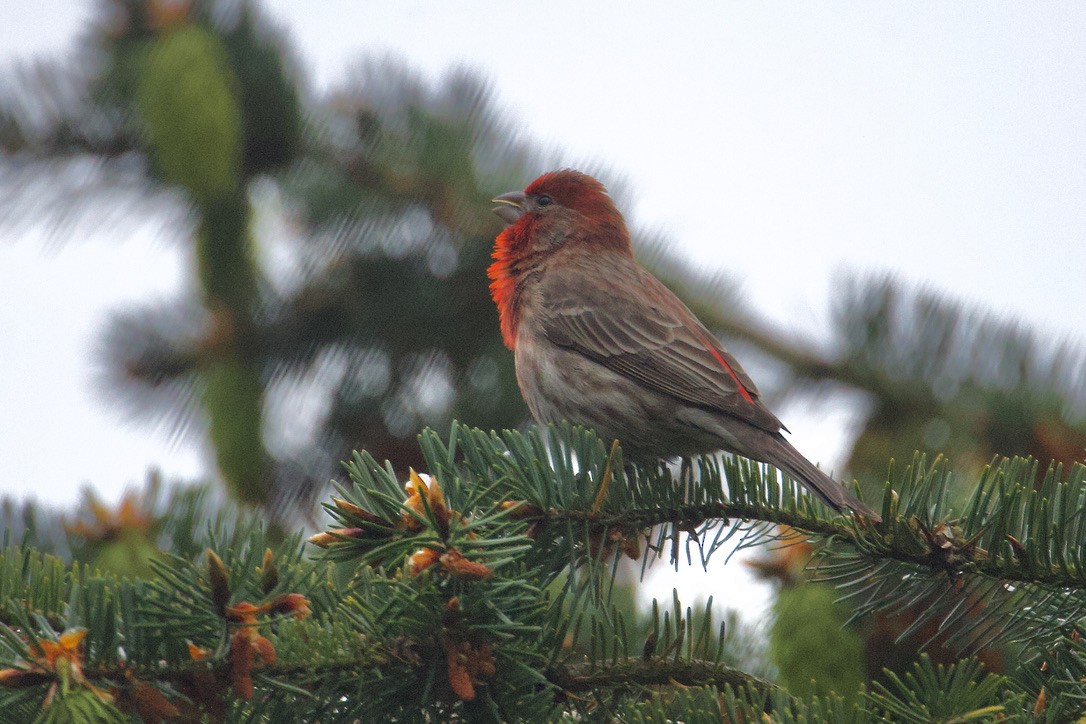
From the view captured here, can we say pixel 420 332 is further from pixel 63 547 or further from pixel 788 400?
pixel 63 547

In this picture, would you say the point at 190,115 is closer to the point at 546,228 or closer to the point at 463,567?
the point at 546,228

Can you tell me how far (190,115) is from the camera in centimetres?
390

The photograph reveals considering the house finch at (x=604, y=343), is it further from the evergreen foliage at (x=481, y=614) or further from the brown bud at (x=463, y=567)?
the brown bud at (x=463, y=567)

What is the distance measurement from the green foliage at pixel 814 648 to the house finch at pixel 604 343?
0.92 meters

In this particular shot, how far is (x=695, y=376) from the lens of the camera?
3977mm

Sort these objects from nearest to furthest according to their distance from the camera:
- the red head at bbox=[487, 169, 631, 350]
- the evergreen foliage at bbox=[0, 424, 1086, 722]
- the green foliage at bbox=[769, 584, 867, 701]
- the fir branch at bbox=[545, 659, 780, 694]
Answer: the evergreen foliage at bbox=[0, 424, 1086, 722], the fir branch at bbox=[545, 659, 780, 694], the green foliage at bbox=[769, 584, 867, 701], the red head at bbox=[487, 169, 631, 350]

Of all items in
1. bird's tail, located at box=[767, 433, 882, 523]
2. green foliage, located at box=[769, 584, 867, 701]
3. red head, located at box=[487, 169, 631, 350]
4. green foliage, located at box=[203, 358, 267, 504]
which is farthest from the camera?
red head, located at box=[487, 169, 631, 350]

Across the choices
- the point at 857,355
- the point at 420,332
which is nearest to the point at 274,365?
the point at 420,332

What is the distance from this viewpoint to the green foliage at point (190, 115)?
154 inches

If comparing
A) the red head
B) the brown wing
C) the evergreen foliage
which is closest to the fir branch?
the evergreen foliage

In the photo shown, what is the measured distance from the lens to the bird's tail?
232 centimetres

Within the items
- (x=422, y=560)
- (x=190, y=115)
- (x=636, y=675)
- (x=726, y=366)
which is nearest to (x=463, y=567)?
(x=422, y=560)

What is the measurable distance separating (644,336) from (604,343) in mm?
164

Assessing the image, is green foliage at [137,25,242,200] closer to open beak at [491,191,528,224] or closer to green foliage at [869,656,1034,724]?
open beak at [491,191,528,224]
